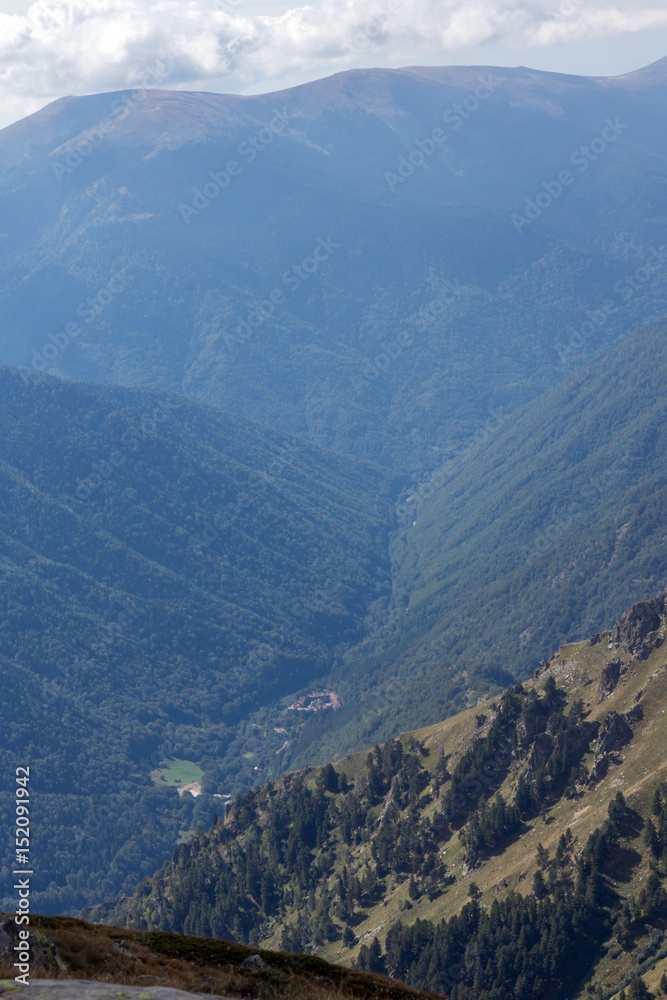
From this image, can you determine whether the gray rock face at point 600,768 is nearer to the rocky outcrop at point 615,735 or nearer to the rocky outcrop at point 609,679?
the rocky outcrop at point 615,735

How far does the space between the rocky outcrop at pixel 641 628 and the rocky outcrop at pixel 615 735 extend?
56.6ft

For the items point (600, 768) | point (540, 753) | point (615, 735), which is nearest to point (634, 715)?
point (615, 735)

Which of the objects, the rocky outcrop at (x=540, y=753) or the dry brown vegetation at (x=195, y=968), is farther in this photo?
the rocky outcrop at (x=540, y=753)

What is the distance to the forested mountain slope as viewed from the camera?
4897 inches

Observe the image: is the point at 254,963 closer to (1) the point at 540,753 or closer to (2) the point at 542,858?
(2) the point at 542,858

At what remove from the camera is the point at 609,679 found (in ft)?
536

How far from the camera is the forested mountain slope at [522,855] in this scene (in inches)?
4897

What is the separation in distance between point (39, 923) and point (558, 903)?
8854 centimetres

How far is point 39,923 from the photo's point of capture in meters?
62.9

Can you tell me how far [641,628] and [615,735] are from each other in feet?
82.5

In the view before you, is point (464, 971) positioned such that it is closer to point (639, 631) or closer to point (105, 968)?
point (639, 631)

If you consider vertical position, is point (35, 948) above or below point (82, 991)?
above

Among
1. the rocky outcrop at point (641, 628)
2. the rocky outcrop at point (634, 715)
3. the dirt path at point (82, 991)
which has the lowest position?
the dirt path at point (82, 991)

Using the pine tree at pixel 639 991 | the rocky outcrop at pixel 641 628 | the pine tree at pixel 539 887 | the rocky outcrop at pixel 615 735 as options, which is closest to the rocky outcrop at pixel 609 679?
the rocky outcrop at pixel 641 628
